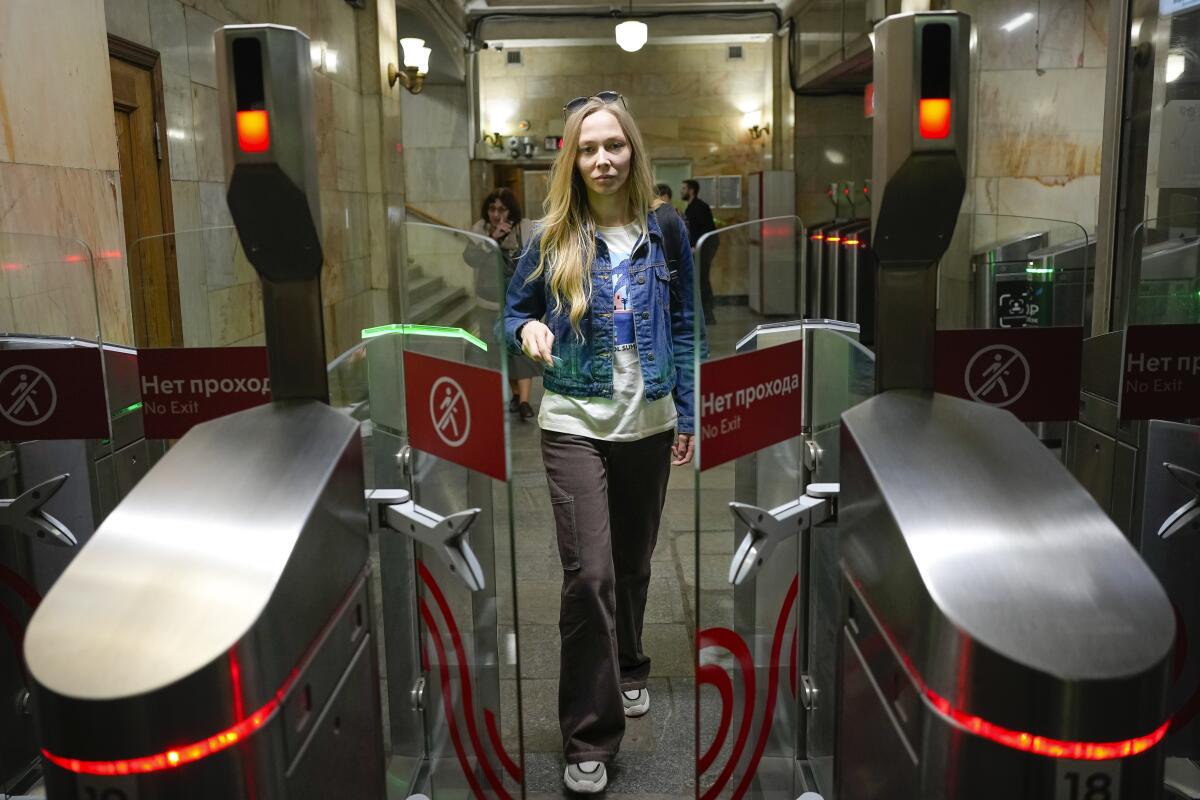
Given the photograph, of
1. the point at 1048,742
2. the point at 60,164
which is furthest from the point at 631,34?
the point at 1048,742

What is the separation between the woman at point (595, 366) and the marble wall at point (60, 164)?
1004 millimetres

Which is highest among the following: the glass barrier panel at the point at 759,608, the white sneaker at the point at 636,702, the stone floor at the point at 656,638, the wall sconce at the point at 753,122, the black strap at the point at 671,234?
the wall sconce at the point at 753,122

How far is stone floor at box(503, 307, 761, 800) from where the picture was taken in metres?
2.22

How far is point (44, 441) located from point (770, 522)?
1470 millimetres

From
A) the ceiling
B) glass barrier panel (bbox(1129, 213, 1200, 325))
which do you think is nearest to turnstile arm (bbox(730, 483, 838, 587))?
glass barrier panel (bbox(1129, 213, 1200, 325))

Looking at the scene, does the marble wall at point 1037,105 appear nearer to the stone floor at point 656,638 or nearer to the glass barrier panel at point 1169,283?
the stone floor at point 656,638

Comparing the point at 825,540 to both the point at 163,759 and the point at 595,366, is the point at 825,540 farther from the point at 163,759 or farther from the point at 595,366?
the point at 163,759

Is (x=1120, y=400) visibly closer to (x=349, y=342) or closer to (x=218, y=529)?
(x=218, y=529)

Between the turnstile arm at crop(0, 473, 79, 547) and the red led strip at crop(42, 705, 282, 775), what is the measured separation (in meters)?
0.90

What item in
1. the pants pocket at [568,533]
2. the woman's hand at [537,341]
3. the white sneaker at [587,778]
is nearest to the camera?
the woman's hand at [537,341]

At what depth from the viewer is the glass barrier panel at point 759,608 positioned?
1639 mm

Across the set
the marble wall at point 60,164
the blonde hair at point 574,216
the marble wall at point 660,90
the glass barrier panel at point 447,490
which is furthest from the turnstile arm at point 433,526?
the marble wall at point 660,90

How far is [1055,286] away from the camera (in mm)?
3898

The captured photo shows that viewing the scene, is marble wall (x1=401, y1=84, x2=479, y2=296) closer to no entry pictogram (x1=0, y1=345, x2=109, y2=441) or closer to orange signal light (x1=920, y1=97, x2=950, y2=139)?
no entry pictogram (x1=0, y1=345, x2=109, y2=441)
